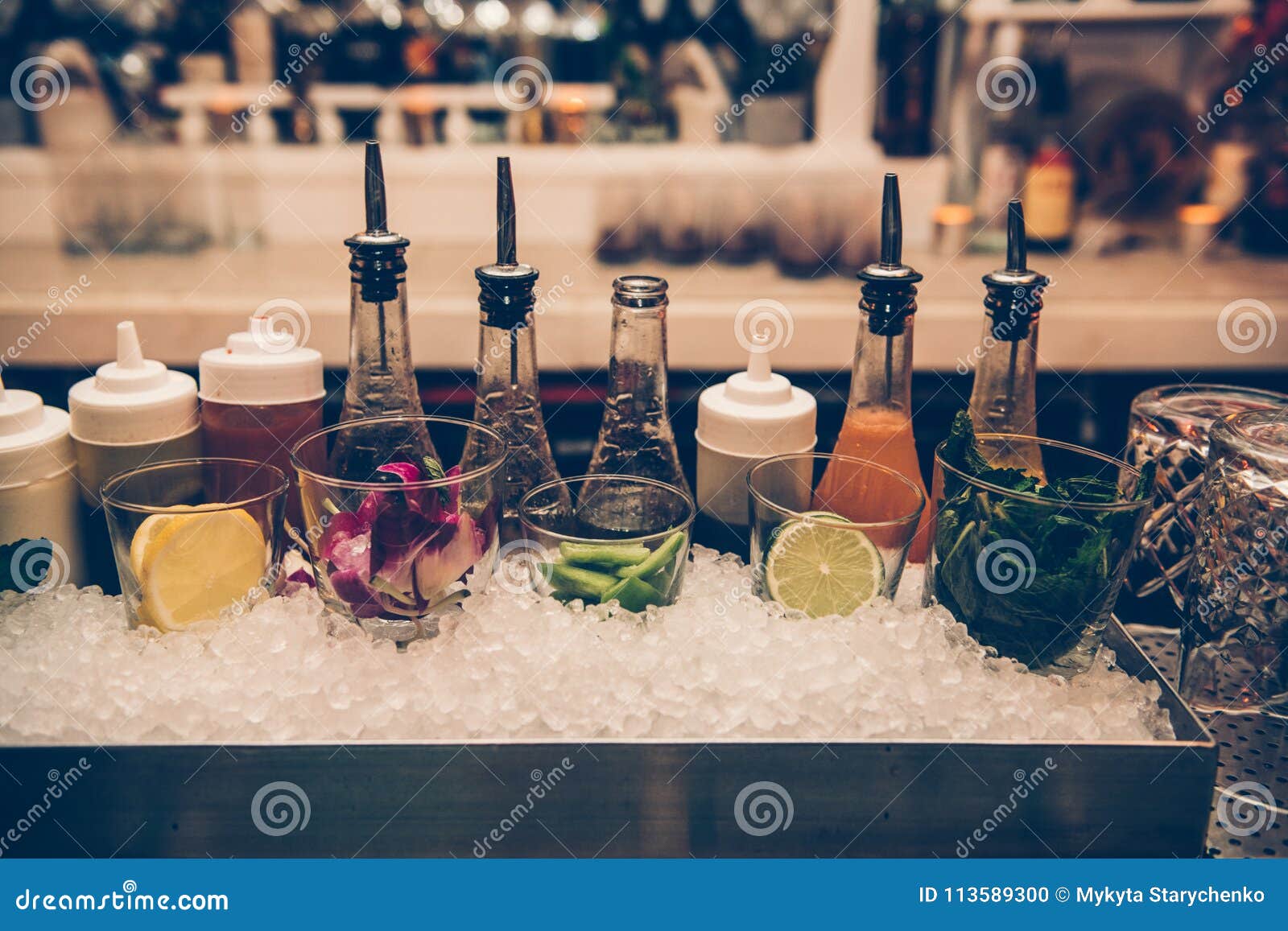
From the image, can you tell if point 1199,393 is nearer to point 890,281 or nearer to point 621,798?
point 890,281

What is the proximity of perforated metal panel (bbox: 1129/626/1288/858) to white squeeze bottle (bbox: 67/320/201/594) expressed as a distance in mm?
741

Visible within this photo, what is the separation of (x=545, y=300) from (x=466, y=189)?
1.38 feet

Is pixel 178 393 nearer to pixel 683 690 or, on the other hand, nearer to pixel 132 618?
pixel 132 618

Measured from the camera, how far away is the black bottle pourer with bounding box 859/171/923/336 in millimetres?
709

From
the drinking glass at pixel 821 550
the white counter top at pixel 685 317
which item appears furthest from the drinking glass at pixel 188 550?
the white counter top at pixel 685 317

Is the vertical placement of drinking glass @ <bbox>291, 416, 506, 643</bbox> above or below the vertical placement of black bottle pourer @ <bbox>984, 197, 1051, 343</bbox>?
below

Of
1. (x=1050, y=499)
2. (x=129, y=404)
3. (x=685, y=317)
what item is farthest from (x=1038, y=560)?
(x=685, y=317)

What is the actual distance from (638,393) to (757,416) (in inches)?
4.0

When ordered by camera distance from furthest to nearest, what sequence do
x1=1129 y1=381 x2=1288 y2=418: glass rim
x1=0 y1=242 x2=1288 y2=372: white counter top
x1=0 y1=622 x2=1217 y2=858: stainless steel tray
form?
1. x1=0 y1=242 x2=1288 y2=372: white counter top
2. x1=1129 y1=381 x2=1288 y2=418: glass rim
3. x1=0 y1=622 x2=1217 y2=858: stainless steel tray

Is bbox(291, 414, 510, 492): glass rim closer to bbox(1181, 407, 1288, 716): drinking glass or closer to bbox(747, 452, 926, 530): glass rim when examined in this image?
bbox(747, 452, 926, 530): glass rim

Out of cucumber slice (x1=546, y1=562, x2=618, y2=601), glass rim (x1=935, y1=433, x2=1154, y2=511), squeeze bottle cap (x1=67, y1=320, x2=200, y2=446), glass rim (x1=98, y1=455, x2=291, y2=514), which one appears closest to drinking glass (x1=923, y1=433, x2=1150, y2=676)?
glass rim (x1=935, y1=433, x2=1154, y2=511)

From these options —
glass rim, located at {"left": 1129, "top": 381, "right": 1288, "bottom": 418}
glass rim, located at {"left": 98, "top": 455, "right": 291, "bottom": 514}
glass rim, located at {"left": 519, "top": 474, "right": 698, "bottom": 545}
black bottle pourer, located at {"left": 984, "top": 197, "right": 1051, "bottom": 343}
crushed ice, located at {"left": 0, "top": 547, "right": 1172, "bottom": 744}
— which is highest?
black bottle pourer, located at {"left": 984, "top": 197, "right": 1051, "bottom": 343}

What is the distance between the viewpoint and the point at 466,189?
7.30 feet

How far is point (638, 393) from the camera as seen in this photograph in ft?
2.61
